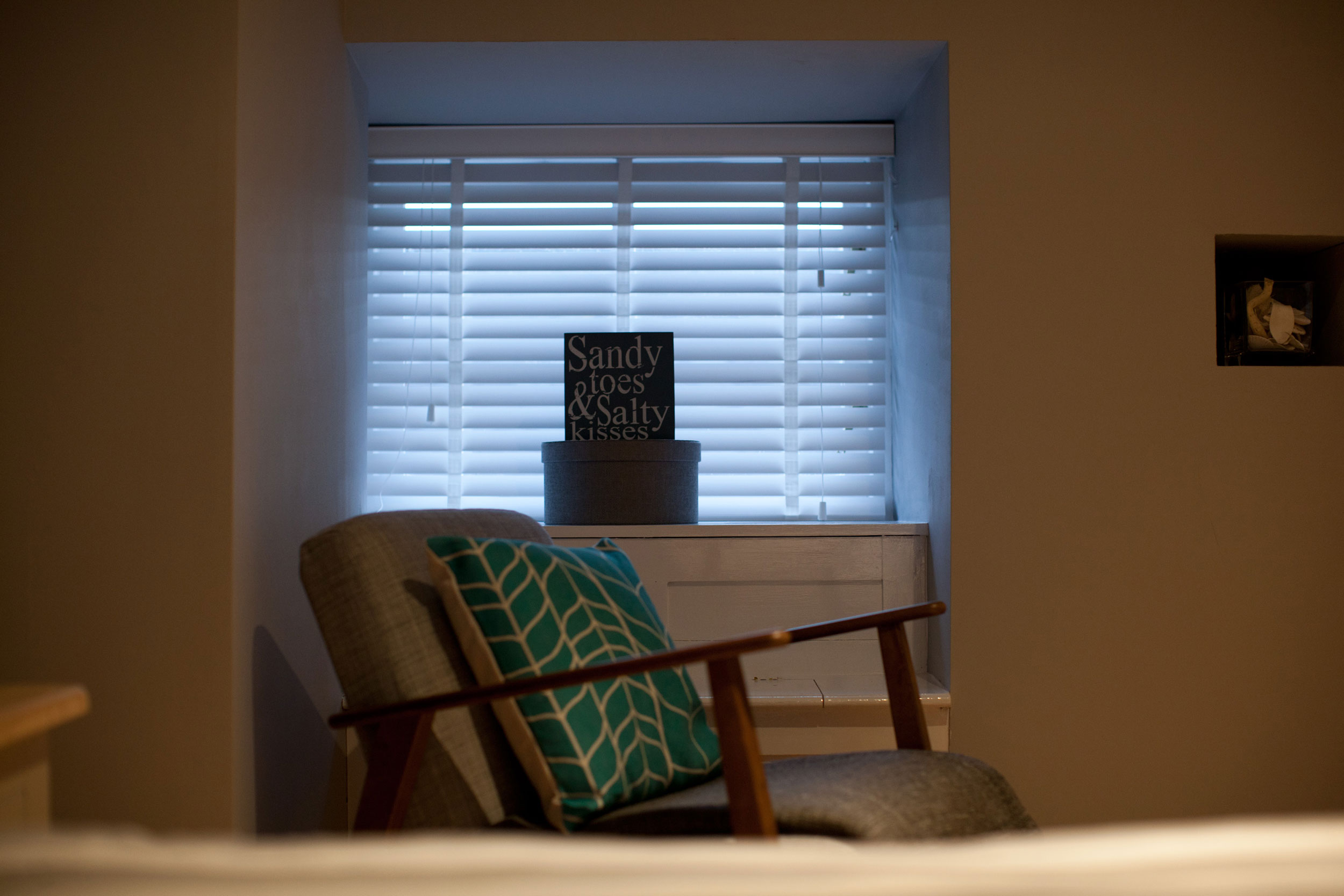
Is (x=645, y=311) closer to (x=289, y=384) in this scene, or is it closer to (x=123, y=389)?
(x=289, y=384)

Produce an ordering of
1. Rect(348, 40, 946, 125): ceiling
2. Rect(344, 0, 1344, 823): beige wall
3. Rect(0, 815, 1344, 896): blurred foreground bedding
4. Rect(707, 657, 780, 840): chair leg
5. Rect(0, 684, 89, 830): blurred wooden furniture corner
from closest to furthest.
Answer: Rect(0, 815, 1344, 896): blurred foreground bedding → Rect(0, 684, 89, 830): blurred wooden furniture corner → Rect(707, 657, 780, 840): chair leg → Rect(344, 0, 1344, 823): beige wall → Rect(348, 40, 946, 125): ceiling

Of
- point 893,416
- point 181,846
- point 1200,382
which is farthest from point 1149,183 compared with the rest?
point 181,846

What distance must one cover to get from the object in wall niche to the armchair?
1.31m

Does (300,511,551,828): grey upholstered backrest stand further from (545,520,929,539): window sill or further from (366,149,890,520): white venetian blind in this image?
(366,149,890,520): white venetian blind

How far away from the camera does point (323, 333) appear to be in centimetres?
212

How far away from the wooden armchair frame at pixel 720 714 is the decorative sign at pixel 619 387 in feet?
3.28

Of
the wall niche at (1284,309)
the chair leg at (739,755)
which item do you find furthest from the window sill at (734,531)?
the chair leg at (739,755)

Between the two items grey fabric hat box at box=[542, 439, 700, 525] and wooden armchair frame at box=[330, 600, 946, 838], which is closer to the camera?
wooden armchair frame at box=[330, 600, 946, 838]

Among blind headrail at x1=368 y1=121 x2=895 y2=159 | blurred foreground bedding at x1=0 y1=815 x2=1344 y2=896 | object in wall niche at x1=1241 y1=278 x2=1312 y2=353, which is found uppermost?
blind headrail at x1=368 y1=121 x2=895 y2=159

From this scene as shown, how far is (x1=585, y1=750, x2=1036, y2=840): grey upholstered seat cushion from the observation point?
1.26 meters

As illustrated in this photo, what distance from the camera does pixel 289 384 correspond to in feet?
6.18

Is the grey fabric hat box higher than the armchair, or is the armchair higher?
the grey fabric hat box

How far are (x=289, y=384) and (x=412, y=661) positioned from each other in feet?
2.22

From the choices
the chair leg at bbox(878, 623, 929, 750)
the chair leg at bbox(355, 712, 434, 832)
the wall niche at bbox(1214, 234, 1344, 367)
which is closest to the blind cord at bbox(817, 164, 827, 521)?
the wall niche at bbox(1214, 234, 1344, 367)
